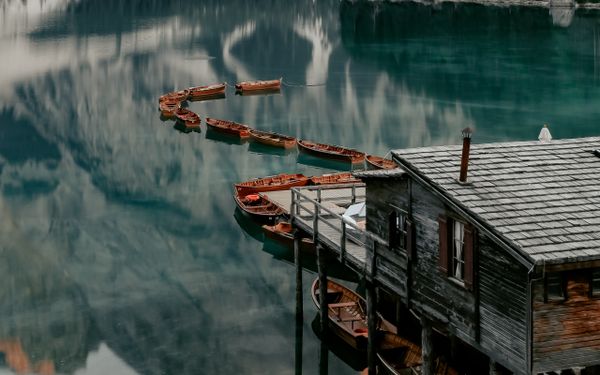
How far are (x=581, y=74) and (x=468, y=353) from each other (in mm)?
96259

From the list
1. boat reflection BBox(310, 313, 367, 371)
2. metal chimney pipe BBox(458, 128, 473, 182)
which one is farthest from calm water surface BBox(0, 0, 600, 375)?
metal chimney pipe BBox(458, 128, 473, 182)

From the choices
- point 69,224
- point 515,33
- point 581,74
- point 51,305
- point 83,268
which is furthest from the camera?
point 515,33

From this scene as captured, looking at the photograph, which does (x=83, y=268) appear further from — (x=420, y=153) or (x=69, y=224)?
(x=420, y=153)

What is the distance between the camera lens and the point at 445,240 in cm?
2617

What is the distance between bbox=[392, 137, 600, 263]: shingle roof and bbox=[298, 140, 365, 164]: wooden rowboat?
142 ft

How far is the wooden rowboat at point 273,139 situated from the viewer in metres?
79.8

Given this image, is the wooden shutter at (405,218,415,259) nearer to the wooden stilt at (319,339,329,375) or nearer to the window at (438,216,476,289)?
the window at (438,216,476,289)

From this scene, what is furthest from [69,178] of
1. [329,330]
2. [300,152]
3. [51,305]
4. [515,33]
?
[515,33]

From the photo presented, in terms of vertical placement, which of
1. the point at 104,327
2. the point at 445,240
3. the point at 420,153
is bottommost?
the point at 104,327

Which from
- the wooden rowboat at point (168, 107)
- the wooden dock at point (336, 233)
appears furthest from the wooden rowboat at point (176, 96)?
the wooden dock at point (336, 233)

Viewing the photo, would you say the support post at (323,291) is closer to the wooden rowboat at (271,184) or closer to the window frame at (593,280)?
the window frame at (593,280)

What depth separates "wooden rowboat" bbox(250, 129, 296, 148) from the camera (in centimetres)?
7981

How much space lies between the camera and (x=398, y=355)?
34500 mm

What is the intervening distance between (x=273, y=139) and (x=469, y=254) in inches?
2221
